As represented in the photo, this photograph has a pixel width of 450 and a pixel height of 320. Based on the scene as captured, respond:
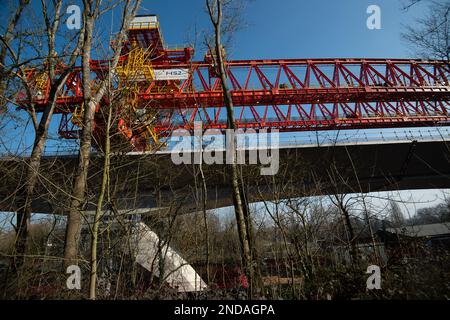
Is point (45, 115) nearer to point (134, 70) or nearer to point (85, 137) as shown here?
point (85, 137)

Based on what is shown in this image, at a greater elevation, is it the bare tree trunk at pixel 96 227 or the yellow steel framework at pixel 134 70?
the yellow steel framework at pixel 134 70

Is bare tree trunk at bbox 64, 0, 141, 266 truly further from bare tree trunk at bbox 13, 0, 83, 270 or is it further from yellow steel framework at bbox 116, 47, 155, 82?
bare tree trunk at bbox 13, 0, 83, 270

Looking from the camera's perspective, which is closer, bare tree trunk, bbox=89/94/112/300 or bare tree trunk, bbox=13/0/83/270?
bare tree trunk, bbox=89/94/112/300

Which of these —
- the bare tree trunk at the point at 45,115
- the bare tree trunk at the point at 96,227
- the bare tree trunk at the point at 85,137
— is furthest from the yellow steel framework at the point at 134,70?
the bare tree trunk at the point at 45,115

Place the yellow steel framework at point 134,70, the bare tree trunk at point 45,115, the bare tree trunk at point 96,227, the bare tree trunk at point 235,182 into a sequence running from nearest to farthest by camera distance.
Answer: the bare tree trunk at point 96,227
the yellow steel framework at point 134,70
the bare tree trunk at point 235,182
the bare tree trunk at point 45,115

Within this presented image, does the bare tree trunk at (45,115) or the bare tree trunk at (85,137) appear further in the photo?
the bare tree trunk at (45,115)

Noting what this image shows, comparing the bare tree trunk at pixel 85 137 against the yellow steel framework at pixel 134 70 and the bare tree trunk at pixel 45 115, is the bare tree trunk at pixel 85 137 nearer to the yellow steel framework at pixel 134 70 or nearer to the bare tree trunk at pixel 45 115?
the yellow steel framework at pixel 134 70

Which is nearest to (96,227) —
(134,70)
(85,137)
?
(85,137)

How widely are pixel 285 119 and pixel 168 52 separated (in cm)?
1311

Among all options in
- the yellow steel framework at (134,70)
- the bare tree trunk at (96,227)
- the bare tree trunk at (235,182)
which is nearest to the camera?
the bare tree trunk at (96,227)

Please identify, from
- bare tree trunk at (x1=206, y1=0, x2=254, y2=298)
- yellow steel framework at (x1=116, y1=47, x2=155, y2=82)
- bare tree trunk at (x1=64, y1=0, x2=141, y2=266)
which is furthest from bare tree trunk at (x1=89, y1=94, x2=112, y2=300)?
bare tree trunk at (x1=206, y1=0, x2=254, y2=298)

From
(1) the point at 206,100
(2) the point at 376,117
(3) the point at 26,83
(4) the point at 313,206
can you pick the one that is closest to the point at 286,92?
(1) the point at 206,100
